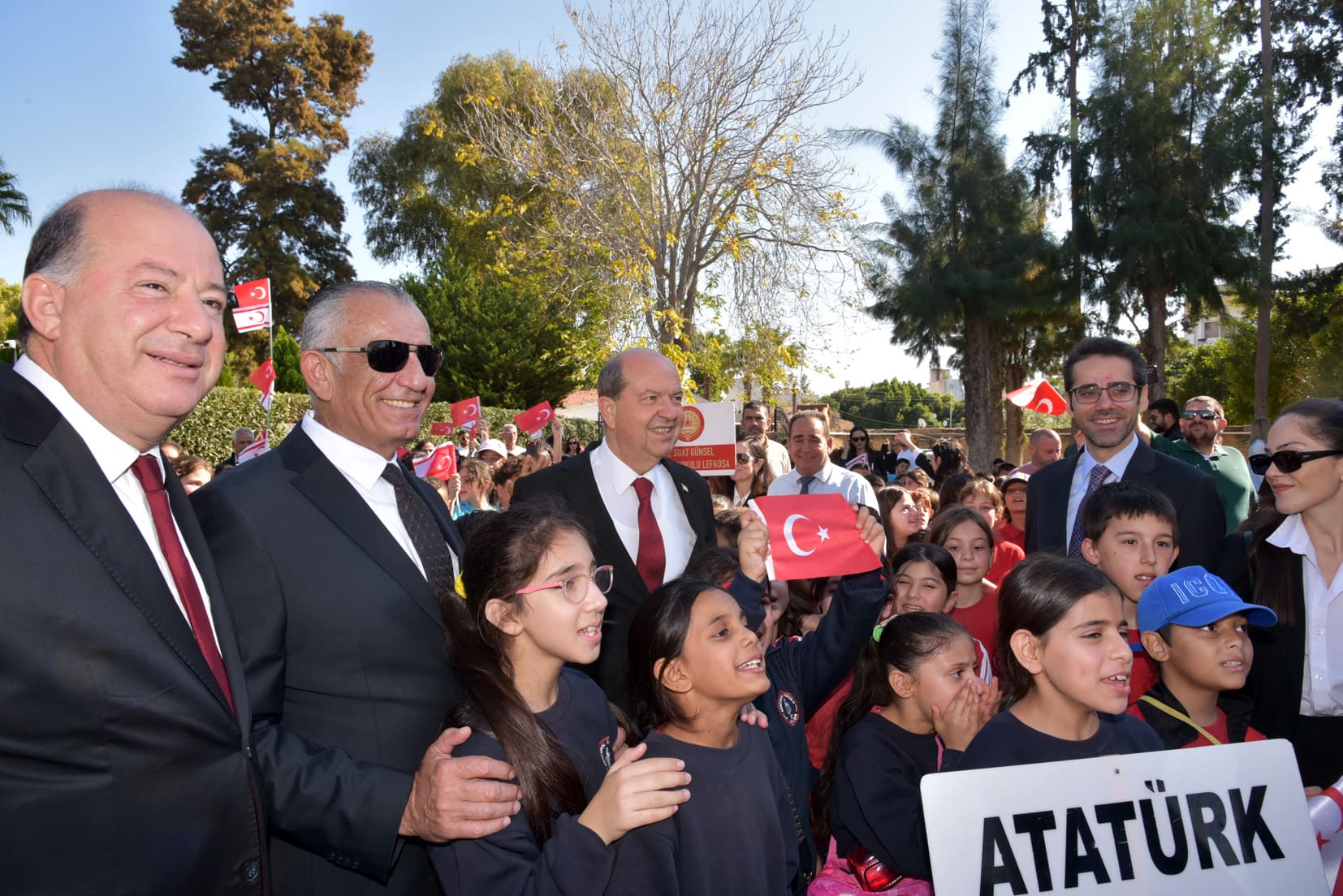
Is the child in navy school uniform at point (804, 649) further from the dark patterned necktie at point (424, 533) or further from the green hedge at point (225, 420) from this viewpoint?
the green hedge at point (225, 420)

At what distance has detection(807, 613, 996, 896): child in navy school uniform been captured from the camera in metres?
2.90

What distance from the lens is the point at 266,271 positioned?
1390 inches

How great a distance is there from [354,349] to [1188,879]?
8.49 ft

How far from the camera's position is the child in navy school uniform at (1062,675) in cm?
267

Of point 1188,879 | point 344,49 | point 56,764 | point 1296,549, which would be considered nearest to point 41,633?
point 56,764

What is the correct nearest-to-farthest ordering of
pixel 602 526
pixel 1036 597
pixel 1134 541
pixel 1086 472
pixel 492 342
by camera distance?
1. pixel 1036 597
2. pixel 1134 541
3. pixel 602 526
4. pixel 1086 472
5. pixel 492 342

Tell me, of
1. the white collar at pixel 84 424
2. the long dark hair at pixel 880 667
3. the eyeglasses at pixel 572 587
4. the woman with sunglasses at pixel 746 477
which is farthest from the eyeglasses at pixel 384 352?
the woman with sunglasses at pixel 746 477

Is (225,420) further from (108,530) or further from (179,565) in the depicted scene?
(108,530)

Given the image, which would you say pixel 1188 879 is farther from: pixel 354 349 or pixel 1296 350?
pixel 1296 350

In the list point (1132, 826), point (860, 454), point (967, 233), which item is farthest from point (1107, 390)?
point (967, 233)

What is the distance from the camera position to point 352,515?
2.26 m

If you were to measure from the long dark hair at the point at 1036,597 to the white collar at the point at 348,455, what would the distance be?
2.07 metres

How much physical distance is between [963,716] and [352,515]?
2.11 metres

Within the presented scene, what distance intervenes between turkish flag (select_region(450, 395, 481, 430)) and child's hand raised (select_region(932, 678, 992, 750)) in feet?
36.7
